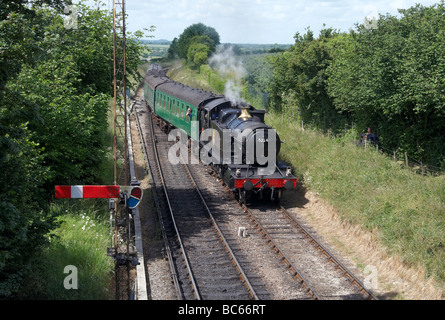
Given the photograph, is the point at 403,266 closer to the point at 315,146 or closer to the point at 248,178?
the point at 248,178

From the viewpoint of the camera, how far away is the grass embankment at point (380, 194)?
11.3 meters

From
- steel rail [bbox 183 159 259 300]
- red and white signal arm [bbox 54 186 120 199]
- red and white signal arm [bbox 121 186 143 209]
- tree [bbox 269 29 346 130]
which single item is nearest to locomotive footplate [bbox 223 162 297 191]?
steel rail [bbox 183 159 259 300]

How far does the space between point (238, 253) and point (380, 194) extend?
533cm

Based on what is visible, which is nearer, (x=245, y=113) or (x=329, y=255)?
(x=329, y=255)

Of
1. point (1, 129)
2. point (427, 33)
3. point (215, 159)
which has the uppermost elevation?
point (427, 33)

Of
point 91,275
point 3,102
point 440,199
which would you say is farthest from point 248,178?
point 3,102

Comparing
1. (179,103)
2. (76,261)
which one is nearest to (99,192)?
(76,261)

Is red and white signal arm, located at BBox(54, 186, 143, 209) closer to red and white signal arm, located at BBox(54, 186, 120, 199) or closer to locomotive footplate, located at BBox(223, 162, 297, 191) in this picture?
red and white signal arm, located at BBox(54, 186, 120, 199)

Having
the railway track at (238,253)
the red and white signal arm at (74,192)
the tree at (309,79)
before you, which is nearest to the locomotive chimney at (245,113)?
the railway track at (238,253)

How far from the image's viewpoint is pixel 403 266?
11.3 m

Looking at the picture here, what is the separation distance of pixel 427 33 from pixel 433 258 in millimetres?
11926

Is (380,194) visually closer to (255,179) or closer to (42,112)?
(255,179)

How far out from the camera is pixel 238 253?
12.8 m

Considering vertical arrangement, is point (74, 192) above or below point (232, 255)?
above
